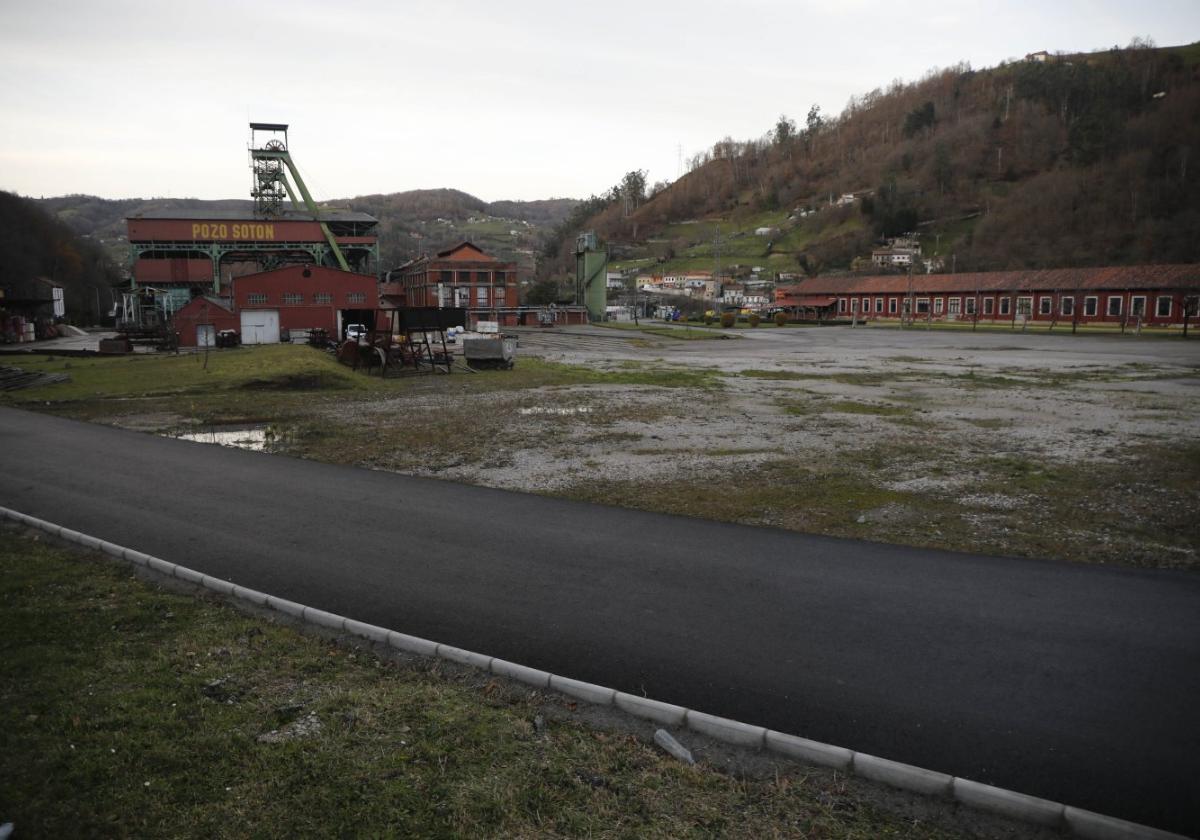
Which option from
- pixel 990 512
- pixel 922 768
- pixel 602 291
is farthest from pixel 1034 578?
pixel 602 291

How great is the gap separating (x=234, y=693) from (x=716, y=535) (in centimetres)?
586

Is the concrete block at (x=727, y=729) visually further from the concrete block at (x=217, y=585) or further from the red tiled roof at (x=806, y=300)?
the red tiled roof at (x=806, y=300)

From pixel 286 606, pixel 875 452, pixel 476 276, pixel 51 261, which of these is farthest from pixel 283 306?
pixel 51 261

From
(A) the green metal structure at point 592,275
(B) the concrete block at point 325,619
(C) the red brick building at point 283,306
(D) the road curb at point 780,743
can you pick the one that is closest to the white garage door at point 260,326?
(C) the red brick building at point 283,306

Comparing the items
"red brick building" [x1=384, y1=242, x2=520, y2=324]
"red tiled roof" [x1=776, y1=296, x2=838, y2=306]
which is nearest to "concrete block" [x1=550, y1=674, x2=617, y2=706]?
"red brick building" [x1=384, y1=242, x2=520, y2=324]

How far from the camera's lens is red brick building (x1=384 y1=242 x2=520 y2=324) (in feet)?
310

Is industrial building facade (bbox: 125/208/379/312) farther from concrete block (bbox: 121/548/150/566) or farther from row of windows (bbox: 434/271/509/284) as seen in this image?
concrete block (bbox: 121/548/150/566)

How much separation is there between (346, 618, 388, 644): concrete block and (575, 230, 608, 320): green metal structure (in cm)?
10037

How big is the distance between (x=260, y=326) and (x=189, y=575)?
49.7 metres

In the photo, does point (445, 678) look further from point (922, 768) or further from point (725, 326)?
point (725, 326)

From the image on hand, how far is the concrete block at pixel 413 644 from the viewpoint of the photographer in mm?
6539

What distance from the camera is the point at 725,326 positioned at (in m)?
85.4

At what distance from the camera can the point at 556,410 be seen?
22.1m

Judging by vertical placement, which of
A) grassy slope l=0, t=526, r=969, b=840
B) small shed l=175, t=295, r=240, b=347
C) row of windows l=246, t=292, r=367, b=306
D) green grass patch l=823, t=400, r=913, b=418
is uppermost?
row of windows l=246, t=292, r=367, b=306
